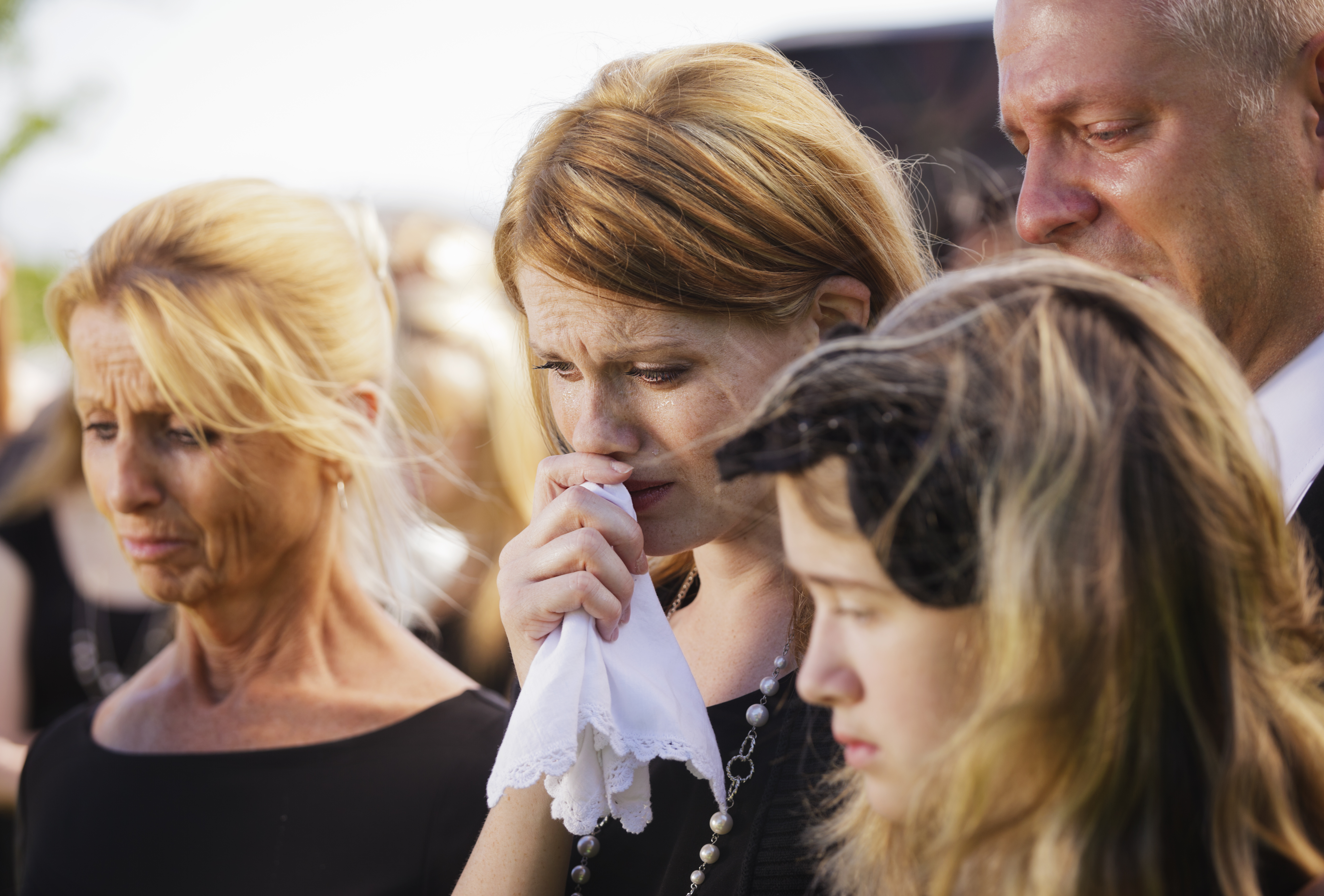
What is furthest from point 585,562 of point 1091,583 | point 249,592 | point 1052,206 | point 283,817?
point 249,592

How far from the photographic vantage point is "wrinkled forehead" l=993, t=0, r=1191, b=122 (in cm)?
177

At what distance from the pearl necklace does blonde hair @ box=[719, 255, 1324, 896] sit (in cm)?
58

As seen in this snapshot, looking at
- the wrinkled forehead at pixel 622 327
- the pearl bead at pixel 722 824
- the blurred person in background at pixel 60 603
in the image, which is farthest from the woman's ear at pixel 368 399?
the blurred person in background at pixel 60 603

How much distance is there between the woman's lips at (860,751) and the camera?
1.32 meters

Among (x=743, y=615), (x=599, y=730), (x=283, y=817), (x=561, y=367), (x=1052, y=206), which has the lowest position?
(x=283, y=817)

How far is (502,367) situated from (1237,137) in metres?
3.30

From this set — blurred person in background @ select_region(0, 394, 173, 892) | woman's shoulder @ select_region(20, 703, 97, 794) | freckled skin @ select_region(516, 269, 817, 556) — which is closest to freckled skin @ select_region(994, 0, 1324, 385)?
freckled skin @ select_region(516, 269, 817, 556)

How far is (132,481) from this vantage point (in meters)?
2.45

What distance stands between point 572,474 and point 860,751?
749mm

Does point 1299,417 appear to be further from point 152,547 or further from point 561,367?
point 152,547

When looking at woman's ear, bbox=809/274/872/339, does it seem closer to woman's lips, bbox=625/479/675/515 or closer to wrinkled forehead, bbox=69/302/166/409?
woman's lips, bbox=625/479/675/515

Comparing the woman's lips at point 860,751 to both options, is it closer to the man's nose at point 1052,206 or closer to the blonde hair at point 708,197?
the blonde hair at point 708,197

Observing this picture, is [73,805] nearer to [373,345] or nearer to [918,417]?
[373,345]

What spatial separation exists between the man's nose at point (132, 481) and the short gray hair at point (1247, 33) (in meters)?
2.10
